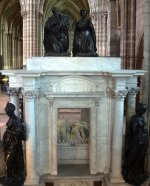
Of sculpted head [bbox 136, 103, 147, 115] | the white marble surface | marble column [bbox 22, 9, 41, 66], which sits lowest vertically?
sculpted head [bbox 136, 103, 147, 115]

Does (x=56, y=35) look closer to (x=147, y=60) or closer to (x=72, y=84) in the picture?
(x=72, y=84)

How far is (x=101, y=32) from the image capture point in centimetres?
2447

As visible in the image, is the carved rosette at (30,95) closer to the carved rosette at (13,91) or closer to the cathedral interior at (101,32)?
the carved rosette at (13,91)

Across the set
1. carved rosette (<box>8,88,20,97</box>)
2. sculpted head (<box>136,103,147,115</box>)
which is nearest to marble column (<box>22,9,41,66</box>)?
carved rosette (<box>8,88,20,97</box>)

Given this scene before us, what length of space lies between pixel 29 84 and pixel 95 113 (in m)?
1.64

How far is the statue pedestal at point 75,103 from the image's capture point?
662 cm

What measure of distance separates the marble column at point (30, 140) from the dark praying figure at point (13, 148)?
149 millimetres

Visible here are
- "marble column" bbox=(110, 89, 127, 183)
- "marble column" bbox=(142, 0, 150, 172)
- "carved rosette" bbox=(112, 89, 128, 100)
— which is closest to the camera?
"carved rosette" bbox=(112, 89, 128, 100)

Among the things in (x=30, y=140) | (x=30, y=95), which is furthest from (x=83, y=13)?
(x=30, y=140)

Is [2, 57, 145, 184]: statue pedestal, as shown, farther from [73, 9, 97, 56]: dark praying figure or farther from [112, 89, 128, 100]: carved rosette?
[73, 9, 97, 56]: dark praying figure

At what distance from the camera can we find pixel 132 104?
285 inches

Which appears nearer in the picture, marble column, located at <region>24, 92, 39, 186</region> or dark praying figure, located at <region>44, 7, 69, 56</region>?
marble column, located at <region>24, 92, 39, 186</region>

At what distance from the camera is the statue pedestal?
662 cm

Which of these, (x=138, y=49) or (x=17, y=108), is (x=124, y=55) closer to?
(x=138, y=49)
